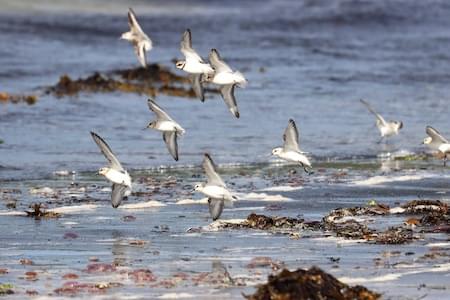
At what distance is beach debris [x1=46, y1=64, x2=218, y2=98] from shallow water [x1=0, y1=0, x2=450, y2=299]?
0.53 metres

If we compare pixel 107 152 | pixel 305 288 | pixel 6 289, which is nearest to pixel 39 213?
pixel 107 152

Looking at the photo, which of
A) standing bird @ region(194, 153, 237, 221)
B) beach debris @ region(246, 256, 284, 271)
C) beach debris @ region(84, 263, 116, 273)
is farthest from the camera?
standing bird @ region(194, 153, 237, 221)

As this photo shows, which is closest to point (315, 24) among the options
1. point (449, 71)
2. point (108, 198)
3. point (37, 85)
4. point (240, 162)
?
point (449, 71)

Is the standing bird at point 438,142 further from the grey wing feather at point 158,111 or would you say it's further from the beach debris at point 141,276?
the beach debris at point 141,276

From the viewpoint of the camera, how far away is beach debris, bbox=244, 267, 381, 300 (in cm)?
697

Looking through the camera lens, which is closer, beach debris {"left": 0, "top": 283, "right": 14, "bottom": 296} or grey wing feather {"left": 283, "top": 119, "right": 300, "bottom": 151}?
beach debris {"left": 0, "top": 283, "right": 14, "bottom": 296}

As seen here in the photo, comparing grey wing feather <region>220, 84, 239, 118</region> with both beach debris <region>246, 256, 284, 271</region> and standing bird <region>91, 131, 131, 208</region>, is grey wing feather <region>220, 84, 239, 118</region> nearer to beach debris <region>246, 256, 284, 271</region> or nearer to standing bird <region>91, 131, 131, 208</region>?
standing bird <region>91, 131, 131, 208</region>

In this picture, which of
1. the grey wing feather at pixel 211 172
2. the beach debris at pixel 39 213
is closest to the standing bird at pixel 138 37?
the beach debris at pixel 39 213

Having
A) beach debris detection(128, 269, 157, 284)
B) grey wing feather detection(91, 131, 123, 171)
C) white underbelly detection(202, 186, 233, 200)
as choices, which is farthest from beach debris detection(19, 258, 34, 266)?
white underbelly detection(202, 186, 233, 200)

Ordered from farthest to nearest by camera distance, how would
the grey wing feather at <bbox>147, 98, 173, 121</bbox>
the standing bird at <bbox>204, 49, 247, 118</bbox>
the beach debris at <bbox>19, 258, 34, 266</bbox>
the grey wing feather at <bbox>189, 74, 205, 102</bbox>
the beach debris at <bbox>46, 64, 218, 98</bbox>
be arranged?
the beach debris at <bbox>46, 64, 218, 98</bbox>
the grey wing feather at <bbox>189, 74, 205, 102</bbox>
the standing bird at <bbox>204, 49, 247, 118</bbox>
the grey wing feather at <bbox>147, 98, 173, 121</bbox>
the beach debris at <bbox>19, 258, 34, 266</bbox>

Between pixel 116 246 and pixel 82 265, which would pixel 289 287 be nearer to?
pixel 82 265

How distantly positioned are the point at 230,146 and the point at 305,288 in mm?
8644

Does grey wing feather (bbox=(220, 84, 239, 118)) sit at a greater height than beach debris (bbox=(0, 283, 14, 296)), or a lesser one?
greater

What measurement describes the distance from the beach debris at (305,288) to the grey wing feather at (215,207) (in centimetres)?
309
